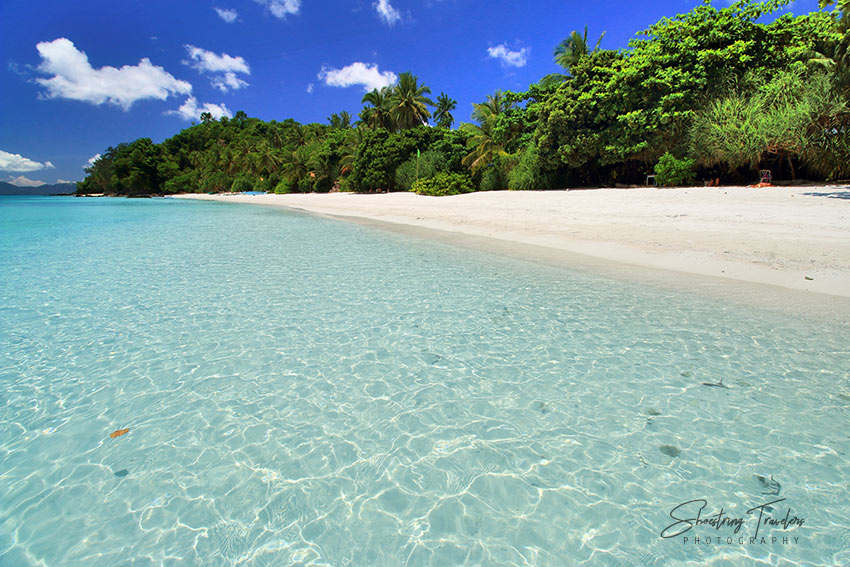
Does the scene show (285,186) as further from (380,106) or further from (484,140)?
(484,140)

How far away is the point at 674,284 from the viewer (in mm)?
6406

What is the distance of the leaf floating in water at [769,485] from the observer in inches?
86.9

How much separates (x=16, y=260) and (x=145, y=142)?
93011 millimetres

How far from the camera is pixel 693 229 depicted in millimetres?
9820

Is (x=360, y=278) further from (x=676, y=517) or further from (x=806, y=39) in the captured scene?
(x=806, y=39)

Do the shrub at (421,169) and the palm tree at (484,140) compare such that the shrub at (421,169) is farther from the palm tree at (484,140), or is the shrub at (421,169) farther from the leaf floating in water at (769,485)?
the leaf floating in water at (769,485)

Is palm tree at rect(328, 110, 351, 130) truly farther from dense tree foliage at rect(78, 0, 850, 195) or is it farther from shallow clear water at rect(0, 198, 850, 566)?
shallow clear water at rect(0, 198, 850, 566)

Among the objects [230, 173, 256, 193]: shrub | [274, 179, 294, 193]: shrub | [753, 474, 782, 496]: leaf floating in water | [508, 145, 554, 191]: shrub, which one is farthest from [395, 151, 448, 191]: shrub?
[230, 173, 256, 193]: shrub

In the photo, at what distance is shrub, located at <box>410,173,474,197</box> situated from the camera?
26.7 meters

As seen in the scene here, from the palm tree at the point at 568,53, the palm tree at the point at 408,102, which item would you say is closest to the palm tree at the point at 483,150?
the palm tree at the point at 568,53

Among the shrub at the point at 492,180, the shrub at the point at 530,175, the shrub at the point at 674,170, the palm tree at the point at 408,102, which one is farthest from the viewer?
the palm tree at the point at 408,102

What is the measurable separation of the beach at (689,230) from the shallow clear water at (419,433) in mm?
2425

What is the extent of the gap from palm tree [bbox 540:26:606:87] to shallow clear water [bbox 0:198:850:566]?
3129 cm

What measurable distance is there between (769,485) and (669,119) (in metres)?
21.6
